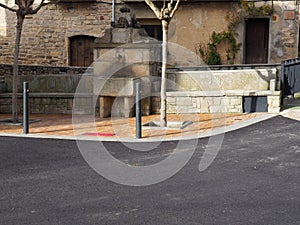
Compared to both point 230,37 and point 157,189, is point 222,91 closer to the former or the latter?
point 157,189

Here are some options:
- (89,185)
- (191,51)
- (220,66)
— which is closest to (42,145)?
(89,185)

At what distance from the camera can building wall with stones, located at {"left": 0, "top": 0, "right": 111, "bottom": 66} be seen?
1723cm

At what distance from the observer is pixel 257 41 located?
1652cm

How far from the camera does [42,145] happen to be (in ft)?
23.6

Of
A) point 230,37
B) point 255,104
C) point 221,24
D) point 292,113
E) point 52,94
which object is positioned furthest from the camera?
point 221,24

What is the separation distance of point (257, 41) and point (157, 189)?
1265cm

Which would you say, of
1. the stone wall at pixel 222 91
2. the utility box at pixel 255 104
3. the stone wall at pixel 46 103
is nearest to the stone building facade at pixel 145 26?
the stone wall at pixel 222 91

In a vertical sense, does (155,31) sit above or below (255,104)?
above

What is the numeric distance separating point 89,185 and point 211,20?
12.3 metres

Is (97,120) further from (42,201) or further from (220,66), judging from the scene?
(220,66)

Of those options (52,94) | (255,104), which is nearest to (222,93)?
(255,104)

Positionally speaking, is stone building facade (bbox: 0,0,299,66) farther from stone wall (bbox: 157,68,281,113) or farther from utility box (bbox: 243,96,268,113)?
utility box (bbox: 243,96,268,113)

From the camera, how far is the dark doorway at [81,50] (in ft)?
57.8

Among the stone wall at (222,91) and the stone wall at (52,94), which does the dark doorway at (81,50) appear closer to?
the stone wall at (52,94)
